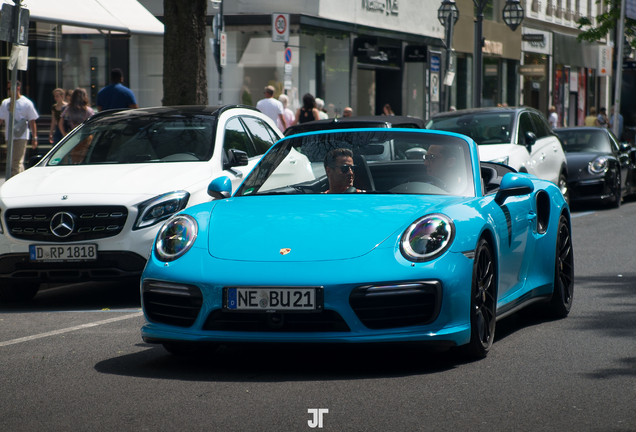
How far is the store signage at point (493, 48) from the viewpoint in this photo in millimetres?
41422

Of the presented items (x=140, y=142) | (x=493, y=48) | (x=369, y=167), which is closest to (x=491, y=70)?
(x=493, y=48)

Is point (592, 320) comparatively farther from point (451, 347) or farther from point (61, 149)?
point (61, 149)

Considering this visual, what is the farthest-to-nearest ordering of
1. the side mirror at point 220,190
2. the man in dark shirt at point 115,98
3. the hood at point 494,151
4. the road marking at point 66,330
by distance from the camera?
the man in dark shirt at point 115,98 → the hood at point 494,151 → the road marking at point 66,330 → the side mirror at point 220,190

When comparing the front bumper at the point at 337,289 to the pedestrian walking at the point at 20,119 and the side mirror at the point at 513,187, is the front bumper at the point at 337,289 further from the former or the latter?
the pedestrian walking at the point at 20,119

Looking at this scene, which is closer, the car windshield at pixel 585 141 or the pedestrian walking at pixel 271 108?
the car windshield at pixel 585 141

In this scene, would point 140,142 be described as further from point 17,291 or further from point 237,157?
point 17,291

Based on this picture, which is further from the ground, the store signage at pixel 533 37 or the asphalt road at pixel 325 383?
the store signage at pixel 533 37

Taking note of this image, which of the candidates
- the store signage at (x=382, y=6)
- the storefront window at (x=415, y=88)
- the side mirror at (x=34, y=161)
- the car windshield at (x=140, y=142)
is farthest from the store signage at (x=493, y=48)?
the side mirror at (x=34, y=161)

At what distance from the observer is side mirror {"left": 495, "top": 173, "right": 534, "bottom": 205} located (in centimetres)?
596

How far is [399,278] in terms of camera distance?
16.4 feet

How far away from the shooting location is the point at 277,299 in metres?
5.01

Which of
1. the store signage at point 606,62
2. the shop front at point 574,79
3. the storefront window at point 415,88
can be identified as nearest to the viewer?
the storefront window at point 415,88

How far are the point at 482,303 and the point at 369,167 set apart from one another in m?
1.16

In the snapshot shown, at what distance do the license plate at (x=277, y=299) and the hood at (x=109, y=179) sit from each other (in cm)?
311
